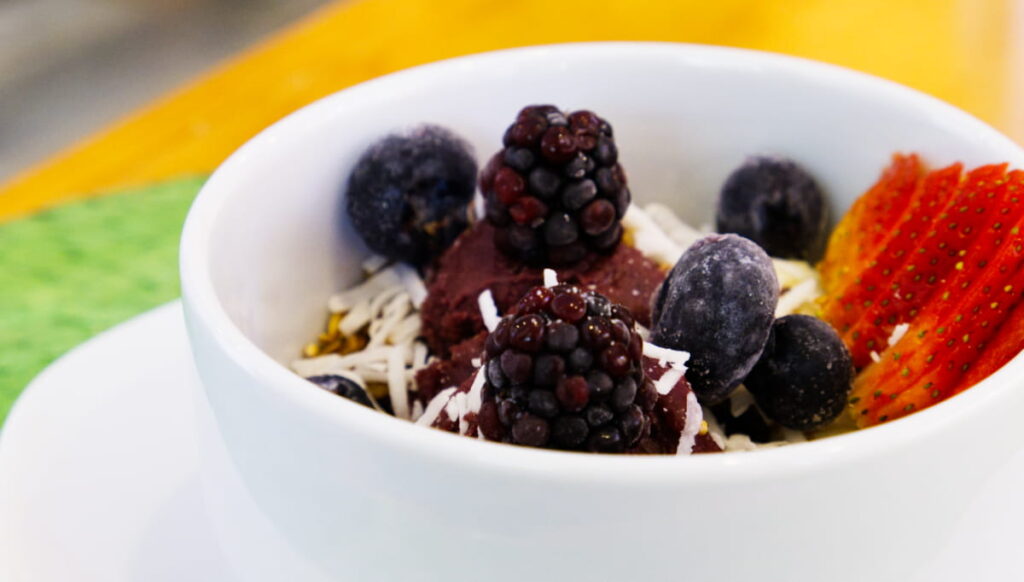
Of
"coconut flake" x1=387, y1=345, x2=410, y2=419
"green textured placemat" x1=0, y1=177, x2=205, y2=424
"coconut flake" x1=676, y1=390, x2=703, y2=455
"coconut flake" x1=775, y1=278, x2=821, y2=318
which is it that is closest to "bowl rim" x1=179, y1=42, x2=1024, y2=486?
"coconut flake" x1=676, y1=390, x2=703, y2=455

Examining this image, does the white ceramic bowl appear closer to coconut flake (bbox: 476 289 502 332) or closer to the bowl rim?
the bowl rim

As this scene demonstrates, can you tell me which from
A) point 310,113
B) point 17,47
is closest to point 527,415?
point 310,113

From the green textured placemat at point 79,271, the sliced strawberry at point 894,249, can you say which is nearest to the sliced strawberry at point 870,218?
the sliced strawberry at point 894,249

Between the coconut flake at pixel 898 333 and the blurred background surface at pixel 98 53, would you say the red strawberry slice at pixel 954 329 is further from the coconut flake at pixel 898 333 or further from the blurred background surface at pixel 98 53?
the blurred background surface at pixel 98 53

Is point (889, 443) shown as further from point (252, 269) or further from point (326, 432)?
point (252, 269)

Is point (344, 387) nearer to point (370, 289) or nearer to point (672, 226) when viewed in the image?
point (370, 289)

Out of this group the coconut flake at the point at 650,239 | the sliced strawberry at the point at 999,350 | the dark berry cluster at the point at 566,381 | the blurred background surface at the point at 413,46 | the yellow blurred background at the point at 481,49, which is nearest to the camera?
the dark berry cluster at the point at 566,381
